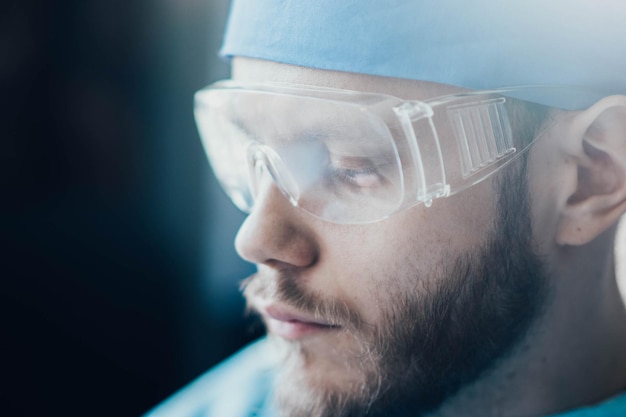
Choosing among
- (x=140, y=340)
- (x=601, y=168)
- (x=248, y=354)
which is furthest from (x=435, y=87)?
(x=140, y=340)

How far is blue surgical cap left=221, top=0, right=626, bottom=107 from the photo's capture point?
68 centimetres

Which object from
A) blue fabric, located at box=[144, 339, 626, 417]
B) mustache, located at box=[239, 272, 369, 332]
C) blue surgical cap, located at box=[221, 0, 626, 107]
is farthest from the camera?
blue fabric, located at box=[144, 339, 626, 417]

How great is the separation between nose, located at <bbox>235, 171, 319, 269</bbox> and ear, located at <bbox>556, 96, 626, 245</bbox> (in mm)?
295

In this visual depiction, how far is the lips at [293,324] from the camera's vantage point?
2.64 feet

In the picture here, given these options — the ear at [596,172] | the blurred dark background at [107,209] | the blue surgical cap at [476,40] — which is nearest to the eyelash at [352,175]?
the blue surgical cap at [476,40]

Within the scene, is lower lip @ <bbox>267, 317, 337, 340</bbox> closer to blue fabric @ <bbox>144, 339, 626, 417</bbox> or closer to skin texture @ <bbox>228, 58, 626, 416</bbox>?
skin texture @ <bbox>228, 58, 626, 416</bbox>

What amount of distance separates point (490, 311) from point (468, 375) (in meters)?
0.09

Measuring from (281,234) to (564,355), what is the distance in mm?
383

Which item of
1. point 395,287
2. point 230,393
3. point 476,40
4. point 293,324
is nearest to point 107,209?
point 230,393

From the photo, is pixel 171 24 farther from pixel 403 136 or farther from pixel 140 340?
pixel 403 136

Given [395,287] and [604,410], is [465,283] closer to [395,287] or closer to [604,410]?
[395,287]

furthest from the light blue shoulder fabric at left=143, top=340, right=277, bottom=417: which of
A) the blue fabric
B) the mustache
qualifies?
the mustache

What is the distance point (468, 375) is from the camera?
83 cm

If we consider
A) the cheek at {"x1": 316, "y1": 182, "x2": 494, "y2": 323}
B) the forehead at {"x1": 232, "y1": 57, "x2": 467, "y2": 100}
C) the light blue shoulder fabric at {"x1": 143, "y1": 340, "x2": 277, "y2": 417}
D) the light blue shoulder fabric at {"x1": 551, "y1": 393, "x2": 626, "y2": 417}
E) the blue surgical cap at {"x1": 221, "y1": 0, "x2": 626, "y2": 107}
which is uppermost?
the blue surgical cap at {"x1": 221, "y1": 0, "x2": 626, "y2": 107}
